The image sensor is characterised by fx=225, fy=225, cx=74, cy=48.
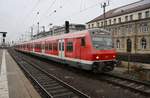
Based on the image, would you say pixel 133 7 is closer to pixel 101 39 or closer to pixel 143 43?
pixel 143 43

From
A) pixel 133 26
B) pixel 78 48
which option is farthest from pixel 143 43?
pixel 78 48

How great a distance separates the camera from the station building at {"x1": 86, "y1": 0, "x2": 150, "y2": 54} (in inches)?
2226

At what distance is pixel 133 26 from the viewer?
61000 mm

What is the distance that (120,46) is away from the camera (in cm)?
6519

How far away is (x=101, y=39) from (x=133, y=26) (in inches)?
1941

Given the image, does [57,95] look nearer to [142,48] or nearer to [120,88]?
[120,88]

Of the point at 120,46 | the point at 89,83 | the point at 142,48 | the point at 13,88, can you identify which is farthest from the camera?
the point at 120,46

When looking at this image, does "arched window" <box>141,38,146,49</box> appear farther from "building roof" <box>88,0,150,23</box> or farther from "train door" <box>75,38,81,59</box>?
"train door" <box>75,38,81,59</box>

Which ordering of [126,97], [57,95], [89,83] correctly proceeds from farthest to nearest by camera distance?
1. [89,83]
2. [57,95]
3. [126,97]

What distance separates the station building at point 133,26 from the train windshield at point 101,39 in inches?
1513

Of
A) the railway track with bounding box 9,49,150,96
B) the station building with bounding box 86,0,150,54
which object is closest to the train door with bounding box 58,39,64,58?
the railway track with bounding box 9,49,150,96

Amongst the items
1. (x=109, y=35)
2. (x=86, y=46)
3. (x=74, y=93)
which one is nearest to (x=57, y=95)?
(x=74, y=93)

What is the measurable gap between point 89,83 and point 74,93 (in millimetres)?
2442

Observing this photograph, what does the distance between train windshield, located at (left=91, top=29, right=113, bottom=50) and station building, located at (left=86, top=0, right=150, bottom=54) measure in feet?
126
